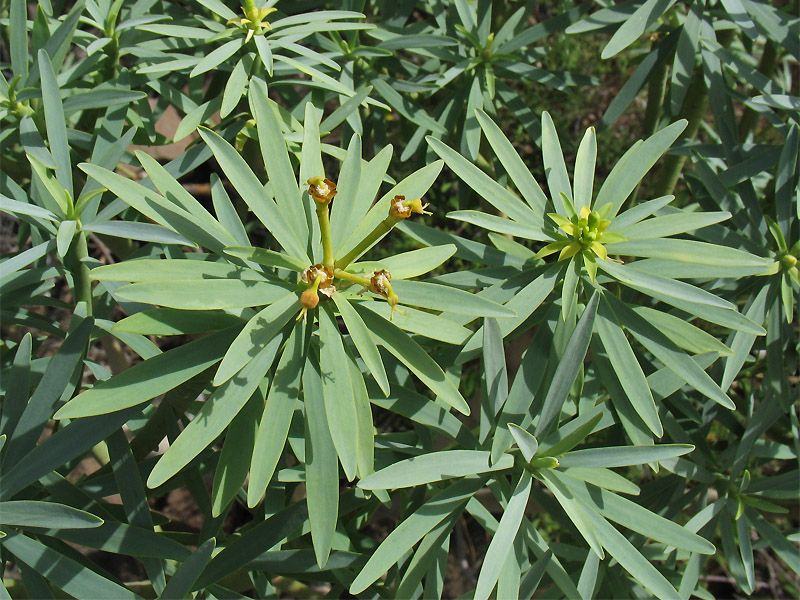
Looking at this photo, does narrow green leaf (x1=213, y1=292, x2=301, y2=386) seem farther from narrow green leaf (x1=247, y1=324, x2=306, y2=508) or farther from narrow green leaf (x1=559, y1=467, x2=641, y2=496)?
narrow green leaf (x1=559, y1=467, x2=641, y2=496)

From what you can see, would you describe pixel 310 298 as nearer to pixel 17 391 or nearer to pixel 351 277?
pixel 351 277

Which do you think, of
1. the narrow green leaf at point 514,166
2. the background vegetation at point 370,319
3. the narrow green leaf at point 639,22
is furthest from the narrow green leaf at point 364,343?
the narrow green leaf at point 639,22

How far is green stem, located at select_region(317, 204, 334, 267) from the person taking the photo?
2.41 feet

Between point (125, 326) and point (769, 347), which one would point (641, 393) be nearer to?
point (769, 347)

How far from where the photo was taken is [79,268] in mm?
978

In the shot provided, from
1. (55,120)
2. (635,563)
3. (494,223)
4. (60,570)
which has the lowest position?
(635,563)

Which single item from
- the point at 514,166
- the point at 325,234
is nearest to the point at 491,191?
the point at 514,166

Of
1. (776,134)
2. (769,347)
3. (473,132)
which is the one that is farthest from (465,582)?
(776,134)

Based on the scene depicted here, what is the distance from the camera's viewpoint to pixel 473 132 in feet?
4.09

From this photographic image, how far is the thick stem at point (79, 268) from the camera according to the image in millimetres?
954

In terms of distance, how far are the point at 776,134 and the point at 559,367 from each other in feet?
6.53

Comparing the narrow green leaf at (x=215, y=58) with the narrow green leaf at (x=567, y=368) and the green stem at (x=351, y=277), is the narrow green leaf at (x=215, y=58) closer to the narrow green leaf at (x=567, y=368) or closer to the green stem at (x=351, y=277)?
the green stem at (x=351, y=277)

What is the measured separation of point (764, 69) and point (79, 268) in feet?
5.01

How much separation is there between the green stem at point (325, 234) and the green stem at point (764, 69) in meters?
1.25
